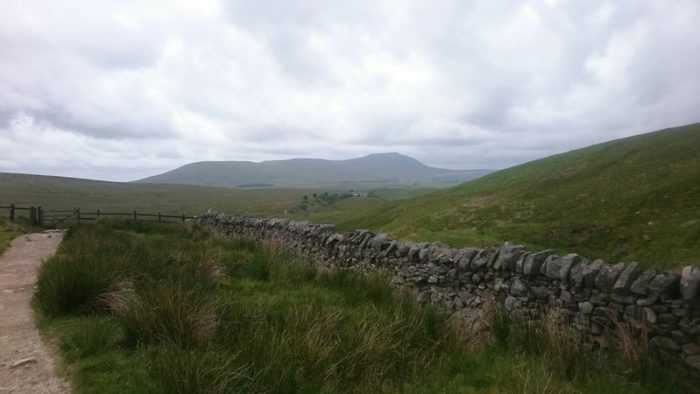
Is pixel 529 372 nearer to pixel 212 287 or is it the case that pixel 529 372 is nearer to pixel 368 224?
pixel 212 287

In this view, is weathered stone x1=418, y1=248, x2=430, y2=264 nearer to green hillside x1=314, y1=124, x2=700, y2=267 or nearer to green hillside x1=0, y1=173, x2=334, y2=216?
green hillside x1=314, y1=124, x2=700, y2=267

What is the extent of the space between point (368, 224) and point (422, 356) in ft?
85.6

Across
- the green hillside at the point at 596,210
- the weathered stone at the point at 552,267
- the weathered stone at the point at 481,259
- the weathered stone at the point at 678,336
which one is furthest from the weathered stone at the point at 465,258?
the green hillside at the point at 596,210

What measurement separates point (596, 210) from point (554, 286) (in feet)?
51.8

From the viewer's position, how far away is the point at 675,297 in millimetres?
5367

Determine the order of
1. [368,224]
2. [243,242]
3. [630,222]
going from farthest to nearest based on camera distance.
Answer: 1. [368,224]
2. [630,222]
3. [243,242]

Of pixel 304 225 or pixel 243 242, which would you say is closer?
pixel 243 242

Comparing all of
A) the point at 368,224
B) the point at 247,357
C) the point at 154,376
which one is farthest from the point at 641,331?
the point at 368,224

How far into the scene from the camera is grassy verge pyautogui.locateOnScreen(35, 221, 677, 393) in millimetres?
4508

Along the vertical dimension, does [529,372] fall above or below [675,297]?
below

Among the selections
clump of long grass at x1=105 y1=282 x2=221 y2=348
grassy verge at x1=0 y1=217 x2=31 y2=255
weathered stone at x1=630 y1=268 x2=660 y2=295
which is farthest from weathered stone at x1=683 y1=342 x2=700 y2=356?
grassy verge at x1=0 y1=217 x2=31 y2=255

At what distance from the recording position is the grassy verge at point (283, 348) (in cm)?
451

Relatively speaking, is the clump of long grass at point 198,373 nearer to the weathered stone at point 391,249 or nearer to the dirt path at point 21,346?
the dirt path at point 21,346

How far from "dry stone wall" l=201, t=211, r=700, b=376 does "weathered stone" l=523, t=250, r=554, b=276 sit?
0.05ft
